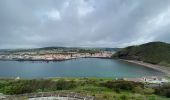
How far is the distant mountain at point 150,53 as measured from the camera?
394ft

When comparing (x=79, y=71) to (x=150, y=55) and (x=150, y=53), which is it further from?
(x=150, y=53)

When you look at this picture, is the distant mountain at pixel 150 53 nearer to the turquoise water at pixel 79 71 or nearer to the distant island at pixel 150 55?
the distant island at pixel 150 55

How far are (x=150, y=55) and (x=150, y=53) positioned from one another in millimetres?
3244

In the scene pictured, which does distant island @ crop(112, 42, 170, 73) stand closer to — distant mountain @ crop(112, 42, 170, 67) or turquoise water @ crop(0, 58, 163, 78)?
distant mountain @ crop(112, 42, 170, 67)

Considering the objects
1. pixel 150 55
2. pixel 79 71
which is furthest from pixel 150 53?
pixel 79 71

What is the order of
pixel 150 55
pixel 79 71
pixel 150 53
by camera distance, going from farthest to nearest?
pixel 150 53
pixel 150 55
pixel 79 71

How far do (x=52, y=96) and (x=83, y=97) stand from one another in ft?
8.50

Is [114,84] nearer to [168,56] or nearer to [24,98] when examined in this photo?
[24,98]

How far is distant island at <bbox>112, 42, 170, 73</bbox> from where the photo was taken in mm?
117350

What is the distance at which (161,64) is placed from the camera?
11056cm

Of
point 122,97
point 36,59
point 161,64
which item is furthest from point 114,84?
point 36,59

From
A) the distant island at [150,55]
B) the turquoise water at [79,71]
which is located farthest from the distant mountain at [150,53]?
the turquoise water at [79,71]

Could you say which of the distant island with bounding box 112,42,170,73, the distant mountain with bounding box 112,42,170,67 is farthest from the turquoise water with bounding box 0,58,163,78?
the distant mountain with bounding box 112,42,170,67

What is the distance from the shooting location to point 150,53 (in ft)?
452
